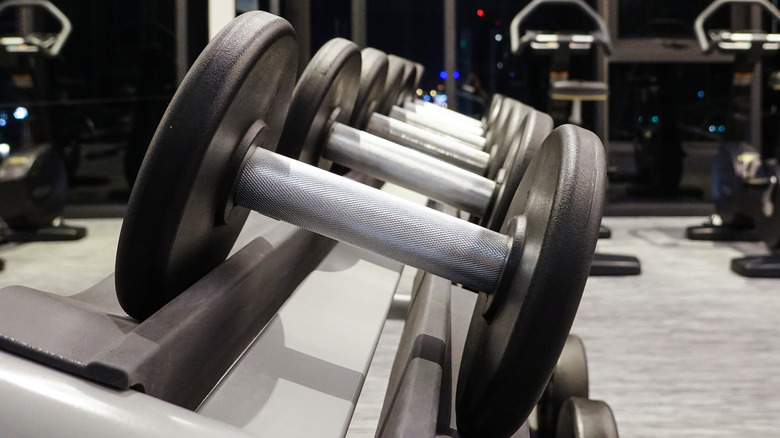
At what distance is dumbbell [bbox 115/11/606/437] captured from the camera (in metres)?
0.76

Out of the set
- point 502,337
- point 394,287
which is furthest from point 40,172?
point 502,337

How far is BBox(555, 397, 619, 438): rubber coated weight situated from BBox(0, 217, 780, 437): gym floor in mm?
635

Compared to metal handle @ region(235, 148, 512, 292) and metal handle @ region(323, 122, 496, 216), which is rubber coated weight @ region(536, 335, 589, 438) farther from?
metal handle @ region(235, 148, 512, 292)

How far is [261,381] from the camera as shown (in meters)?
0.86

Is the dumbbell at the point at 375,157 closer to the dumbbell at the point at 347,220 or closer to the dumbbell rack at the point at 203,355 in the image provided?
the dumbbell rack at the point at 203,355

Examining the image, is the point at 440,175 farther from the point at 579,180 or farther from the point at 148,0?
the point at 148,0

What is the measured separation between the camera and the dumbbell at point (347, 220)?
76 centimetres

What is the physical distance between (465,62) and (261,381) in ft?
15.4

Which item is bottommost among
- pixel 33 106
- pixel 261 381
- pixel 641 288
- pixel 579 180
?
pixel 641 288

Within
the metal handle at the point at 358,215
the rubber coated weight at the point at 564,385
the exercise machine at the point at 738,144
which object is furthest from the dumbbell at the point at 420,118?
the exercise machine at the point at 738,144

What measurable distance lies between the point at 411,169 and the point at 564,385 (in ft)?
1.60

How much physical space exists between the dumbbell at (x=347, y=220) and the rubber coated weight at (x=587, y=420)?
29 cm

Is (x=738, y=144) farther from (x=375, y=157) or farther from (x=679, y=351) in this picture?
(x=375, y=157)

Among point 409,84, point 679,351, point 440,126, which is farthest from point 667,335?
point 409,84
